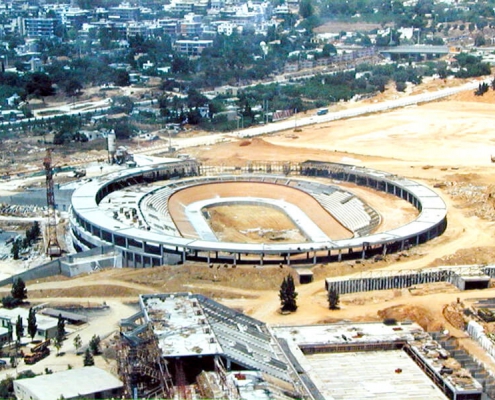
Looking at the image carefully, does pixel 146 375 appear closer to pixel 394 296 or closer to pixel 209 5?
pixel 394 296

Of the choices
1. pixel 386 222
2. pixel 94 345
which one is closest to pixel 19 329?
pixel 94 345

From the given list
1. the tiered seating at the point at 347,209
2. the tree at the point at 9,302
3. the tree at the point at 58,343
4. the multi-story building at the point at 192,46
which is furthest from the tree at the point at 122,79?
the tree at the point at 58,343

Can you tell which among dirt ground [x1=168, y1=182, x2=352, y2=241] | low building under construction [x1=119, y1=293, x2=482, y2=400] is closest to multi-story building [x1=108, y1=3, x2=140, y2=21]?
dirt ground [x1=168, y1=182, x2=352, y2=241]

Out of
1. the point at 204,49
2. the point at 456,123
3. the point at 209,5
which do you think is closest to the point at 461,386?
the point at 456,123

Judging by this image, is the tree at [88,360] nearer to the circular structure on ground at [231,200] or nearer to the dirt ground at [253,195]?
the circular structure on ground at [231,200]

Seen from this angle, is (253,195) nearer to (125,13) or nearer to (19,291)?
(19,291)

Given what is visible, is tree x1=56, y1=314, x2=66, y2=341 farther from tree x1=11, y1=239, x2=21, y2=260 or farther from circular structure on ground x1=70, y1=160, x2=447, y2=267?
tree x1=11, y1=239, x2=21, y2=260

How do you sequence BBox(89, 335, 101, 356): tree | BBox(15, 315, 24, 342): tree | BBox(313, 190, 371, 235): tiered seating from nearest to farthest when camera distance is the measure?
BBox(89, 335, 101, 356): tree
BBox(15, 315, 24, 342): tree
BBox(313, 190, 371, 235): tiered seating
